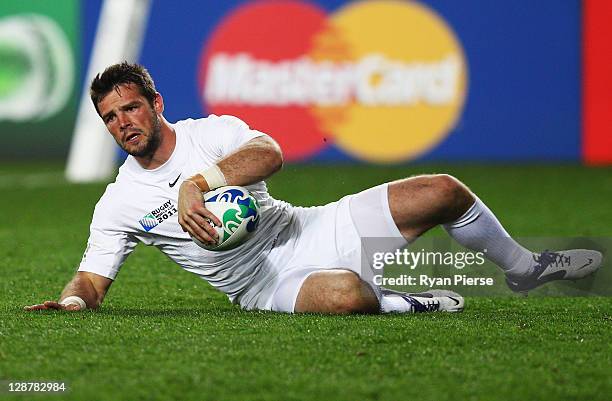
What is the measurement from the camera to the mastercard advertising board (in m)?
14.0

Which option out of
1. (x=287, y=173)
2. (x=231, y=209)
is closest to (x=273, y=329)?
(x=231, y=209)

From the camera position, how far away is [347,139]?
14125mm

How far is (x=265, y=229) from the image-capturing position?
180 inches

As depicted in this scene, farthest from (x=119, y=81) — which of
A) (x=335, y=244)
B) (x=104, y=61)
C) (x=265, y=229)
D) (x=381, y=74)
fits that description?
(x=381, y=74)

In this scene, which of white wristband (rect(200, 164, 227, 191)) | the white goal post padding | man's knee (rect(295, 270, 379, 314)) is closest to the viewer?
white wristband (rect(200, 164, 227, 191))

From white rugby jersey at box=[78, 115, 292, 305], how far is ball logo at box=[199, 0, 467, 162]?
9.35m

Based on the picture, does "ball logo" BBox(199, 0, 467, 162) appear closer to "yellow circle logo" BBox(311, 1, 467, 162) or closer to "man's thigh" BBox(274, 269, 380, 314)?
"yellow circle logo" BBox(311, 1, 467, 162)

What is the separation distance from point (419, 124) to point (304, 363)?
10828mm

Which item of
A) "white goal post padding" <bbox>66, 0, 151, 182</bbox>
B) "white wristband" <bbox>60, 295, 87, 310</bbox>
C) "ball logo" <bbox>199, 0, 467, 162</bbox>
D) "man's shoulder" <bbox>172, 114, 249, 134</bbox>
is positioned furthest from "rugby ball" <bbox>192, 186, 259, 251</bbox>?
"ball logo" <bbox>199, 0, 467, 162</bbox>

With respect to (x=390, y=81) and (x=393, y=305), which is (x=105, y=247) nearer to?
(x=393, y=305)

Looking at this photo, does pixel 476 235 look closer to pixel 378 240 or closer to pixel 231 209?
pixel 378 240

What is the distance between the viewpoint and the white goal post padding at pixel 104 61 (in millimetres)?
12039

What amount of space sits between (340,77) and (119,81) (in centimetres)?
956

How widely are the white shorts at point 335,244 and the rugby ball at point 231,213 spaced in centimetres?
33
